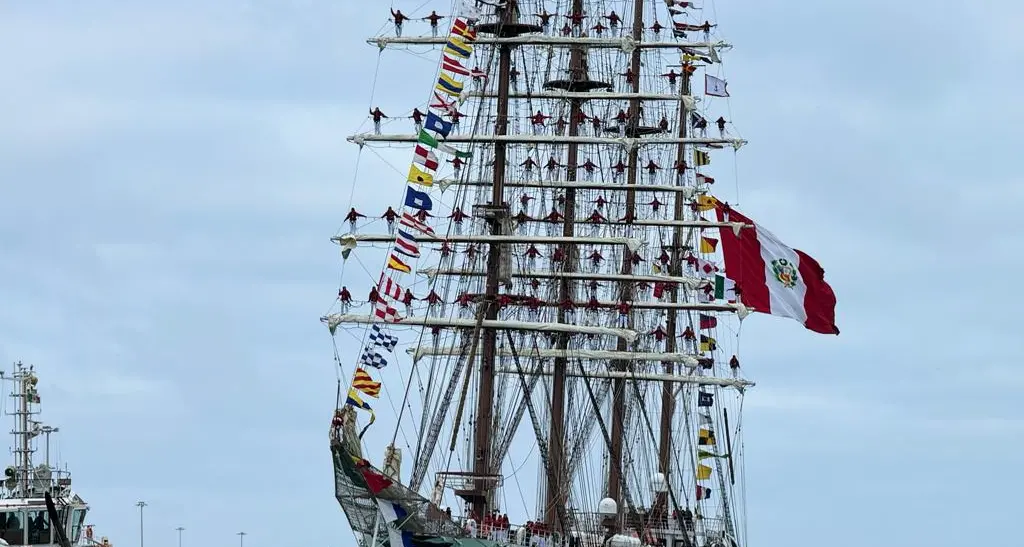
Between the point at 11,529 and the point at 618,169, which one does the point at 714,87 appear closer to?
the point at 618,169

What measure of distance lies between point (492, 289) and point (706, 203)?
24725 mm

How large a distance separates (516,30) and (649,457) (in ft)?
108

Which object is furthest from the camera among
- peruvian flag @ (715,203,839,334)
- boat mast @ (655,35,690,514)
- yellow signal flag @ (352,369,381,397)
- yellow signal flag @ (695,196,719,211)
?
boat mast @ (655,35,690,514)

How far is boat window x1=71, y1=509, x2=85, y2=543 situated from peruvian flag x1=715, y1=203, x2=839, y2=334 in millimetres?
41225

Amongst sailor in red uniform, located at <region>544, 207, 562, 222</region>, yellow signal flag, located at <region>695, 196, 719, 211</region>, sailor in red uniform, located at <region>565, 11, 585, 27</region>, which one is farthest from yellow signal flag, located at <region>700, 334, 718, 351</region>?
sailor in red uniform, located at <region>565, 11, 585, 27</region>

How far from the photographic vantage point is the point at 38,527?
14175 cm

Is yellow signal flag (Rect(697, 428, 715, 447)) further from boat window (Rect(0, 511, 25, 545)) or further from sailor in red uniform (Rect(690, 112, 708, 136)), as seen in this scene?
boat window (Rect(0, 511, 25, 545))

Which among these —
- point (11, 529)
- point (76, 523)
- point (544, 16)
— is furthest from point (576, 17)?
point (11, 529)

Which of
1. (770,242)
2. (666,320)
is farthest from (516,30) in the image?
(666,320)

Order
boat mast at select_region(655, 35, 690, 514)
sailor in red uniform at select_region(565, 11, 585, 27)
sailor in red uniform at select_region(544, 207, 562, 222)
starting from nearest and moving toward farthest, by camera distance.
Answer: sailor in red uniform at select_region(544, 207, 562, 222)
sailor in red uniform at select_region(565, 11, 585, 27)
boat mast at select_region(655, 35, 690, 514)

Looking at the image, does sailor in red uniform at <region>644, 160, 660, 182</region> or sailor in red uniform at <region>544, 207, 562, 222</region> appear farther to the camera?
sailor in red uniform at <region>644, 160, 660, 182</region>

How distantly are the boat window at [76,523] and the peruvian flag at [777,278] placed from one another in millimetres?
41225

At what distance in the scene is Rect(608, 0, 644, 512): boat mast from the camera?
6713 inches

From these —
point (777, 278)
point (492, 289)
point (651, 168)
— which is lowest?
point (492, 289)
